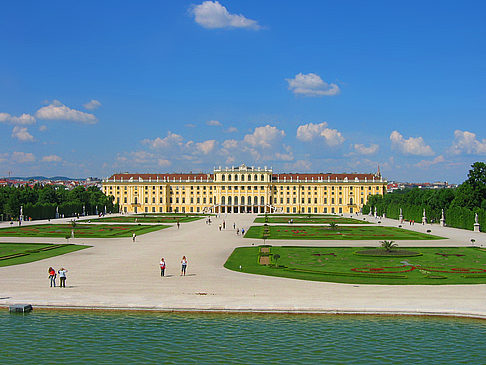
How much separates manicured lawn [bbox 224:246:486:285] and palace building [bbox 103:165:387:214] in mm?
105851

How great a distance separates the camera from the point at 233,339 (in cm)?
1673

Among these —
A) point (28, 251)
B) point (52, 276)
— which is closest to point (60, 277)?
point (52, 276)

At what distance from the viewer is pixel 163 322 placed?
18.6 m

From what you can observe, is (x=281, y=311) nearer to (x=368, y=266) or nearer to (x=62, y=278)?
(x=62, y=278)

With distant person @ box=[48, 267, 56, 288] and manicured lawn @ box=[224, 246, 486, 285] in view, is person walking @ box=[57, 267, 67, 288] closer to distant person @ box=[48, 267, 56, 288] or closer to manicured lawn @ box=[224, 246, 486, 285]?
distant person @ box=[48, 267, 56, 288]

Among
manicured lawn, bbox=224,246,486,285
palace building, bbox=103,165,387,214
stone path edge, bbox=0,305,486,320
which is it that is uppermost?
palace building, bbox=103,165,387,214

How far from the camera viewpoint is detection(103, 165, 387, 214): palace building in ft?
484

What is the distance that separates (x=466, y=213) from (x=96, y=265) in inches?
2100

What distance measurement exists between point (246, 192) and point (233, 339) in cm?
13179

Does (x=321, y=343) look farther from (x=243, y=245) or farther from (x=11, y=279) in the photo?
(x=243, y=245)

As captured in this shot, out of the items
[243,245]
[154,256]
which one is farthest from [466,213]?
[154,256]

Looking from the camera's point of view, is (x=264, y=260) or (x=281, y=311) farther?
(x=264, y=260)

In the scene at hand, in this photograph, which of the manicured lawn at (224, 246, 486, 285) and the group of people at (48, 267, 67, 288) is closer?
the group of people at (48, 267, 67, 288)

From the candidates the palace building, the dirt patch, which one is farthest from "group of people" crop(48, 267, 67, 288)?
the palace building
